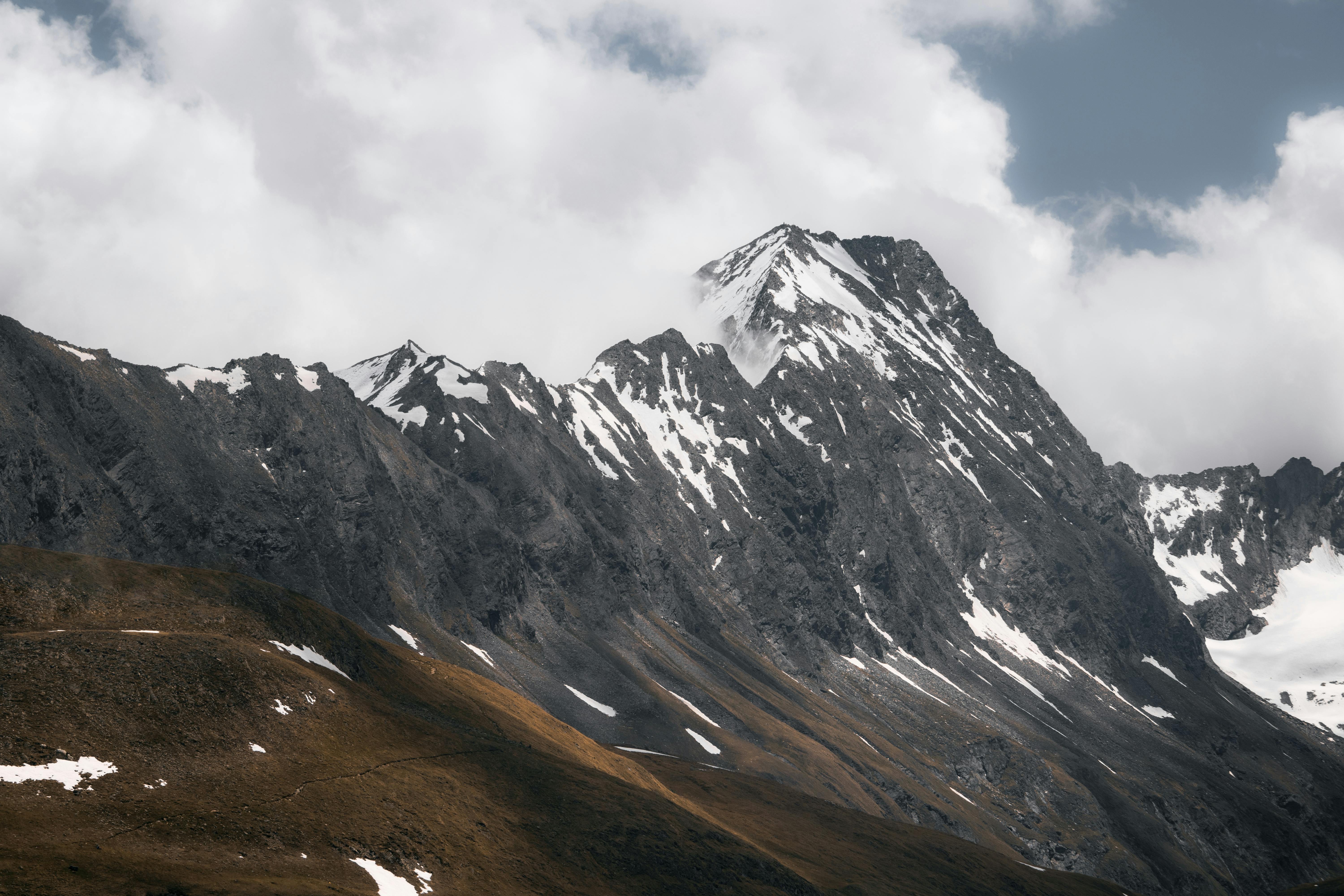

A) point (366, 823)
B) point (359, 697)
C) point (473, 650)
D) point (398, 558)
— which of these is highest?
point (398, 558)

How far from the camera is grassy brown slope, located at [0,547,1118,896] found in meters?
56.8

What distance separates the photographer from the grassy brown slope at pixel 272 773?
56.8 meters

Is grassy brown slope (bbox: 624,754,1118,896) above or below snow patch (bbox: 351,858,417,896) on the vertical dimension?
above

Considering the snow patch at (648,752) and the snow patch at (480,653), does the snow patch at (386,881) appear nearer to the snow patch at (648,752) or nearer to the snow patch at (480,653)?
the snow patch at (648,752)

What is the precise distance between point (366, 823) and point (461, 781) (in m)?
14.1

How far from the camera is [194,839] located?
191 feet

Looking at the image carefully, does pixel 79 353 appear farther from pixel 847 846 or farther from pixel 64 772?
pixel 847 846

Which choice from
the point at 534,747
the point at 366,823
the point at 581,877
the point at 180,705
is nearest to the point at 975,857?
the point at 534,747

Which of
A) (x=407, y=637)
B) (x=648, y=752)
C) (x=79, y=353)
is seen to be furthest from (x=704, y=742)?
(x=79, y=353)

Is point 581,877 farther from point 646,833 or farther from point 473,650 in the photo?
point 473,650

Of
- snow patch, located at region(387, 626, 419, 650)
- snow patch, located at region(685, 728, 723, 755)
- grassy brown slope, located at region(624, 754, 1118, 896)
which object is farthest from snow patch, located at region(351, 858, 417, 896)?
snow patch, located at region(685, 728, 723, 755)

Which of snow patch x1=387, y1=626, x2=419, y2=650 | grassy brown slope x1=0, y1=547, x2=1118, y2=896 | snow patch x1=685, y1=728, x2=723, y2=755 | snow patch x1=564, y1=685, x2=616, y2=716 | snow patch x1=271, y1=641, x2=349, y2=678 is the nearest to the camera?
grassy brown slope x1=0, y1=547, x2=1118, y2=896

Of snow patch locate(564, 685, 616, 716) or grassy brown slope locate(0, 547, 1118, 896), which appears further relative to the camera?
snow patch locate(564, 685, 616, 716)

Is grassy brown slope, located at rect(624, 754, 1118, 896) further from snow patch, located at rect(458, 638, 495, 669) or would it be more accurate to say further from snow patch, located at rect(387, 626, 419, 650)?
snow patch, located at rect(387, 626, 419, 650)
